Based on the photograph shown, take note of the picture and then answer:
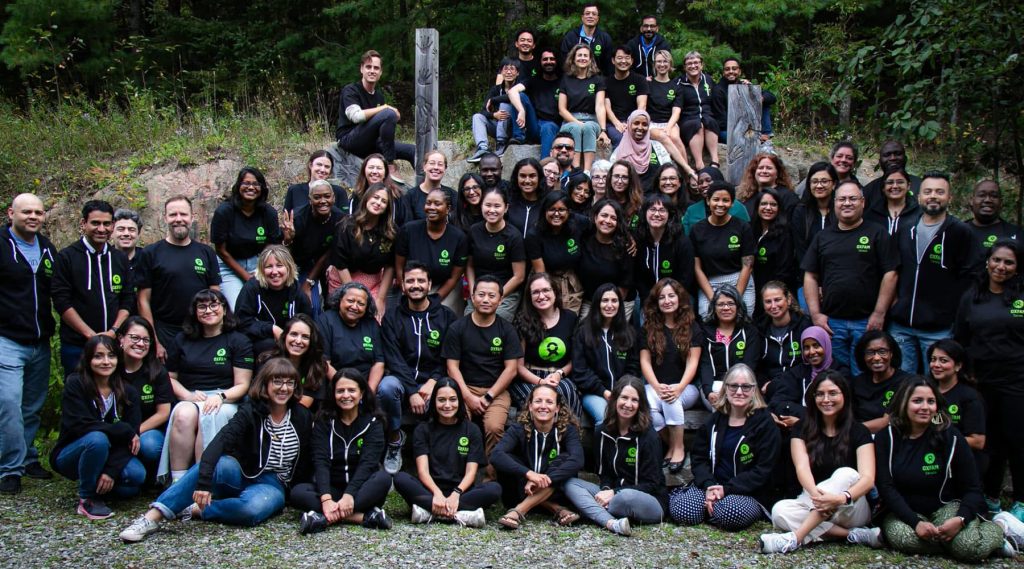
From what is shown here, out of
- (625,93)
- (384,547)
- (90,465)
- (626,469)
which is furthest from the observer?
(625,93)

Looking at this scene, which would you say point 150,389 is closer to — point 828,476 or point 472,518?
point 472,518

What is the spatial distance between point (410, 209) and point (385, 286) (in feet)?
2.90

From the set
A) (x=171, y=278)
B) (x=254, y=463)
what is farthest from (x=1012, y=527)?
(x=171, y=278)

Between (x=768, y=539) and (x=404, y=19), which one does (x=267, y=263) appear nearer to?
(x=768, y=539)

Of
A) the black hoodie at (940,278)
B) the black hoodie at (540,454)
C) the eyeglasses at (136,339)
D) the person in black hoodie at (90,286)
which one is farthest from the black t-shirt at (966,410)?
the person in black hoodie at (90,286)

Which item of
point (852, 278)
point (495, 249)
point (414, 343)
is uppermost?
point (495, 249)

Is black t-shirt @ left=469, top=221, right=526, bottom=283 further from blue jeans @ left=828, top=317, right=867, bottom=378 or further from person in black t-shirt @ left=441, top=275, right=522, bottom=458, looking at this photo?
blue jeans @ left=828, top=317, right=867, bottom=378

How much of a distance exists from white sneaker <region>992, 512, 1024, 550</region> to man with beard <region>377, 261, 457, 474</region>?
13.6 feet

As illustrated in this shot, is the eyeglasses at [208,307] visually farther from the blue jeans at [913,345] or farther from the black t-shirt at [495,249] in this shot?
the blue jeans at [913,345]

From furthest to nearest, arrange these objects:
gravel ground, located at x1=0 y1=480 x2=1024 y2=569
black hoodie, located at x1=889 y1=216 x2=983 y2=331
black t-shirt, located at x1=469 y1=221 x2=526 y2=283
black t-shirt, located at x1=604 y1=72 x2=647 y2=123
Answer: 1. black t-shirt, located at x1=604 y1=72 x2=647 y2=123
2. black t-shirt, located at x1=469 y1=221 x2=526 y2=283
3. black hoodie, located at x1=889 y1=216 x2=983 y2=331
4. gravel ground, located at x1=0 y1=480 x2=1024 y2=569

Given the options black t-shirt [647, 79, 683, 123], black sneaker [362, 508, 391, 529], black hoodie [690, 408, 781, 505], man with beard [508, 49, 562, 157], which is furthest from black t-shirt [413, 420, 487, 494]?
black t-shirt [647, 79, 683, 123]

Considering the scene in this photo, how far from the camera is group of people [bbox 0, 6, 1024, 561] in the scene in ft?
20.7

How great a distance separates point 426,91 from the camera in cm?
886

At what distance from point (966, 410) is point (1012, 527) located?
2.74ft
